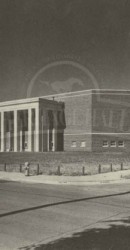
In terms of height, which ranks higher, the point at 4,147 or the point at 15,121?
the point at 15,121

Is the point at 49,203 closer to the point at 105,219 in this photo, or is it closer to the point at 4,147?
the point at 105,219

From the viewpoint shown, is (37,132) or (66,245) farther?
(37,132)

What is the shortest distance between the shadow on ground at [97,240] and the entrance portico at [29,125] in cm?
5190

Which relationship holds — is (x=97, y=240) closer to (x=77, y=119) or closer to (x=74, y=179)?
(x=74, y=179)

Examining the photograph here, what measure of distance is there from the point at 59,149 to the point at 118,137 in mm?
11600

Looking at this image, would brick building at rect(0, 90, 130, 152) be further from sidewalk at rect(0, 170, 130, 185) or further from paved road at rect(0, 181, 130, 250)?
paved road at rect(0, 181, 130, 250)

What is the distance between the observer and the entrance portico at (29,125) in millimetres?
63344

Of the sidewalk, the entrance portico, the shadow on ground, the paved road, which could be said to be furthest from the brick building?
the shadow on ground

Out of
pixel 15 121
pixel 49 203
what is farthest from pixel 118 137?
pixel 49 203

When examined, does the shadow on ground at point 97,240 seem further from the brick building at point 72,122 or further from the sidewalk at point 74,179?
the brick building at point 72,122

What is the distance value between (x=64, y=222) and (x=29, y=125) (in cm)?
5438

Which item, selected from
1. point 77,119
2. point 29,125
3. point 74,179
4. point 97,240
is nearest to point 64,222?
point 97,240

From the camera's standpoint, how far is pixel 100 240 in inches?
327

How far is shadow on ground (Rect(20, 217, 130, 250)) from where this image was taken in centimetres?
774
